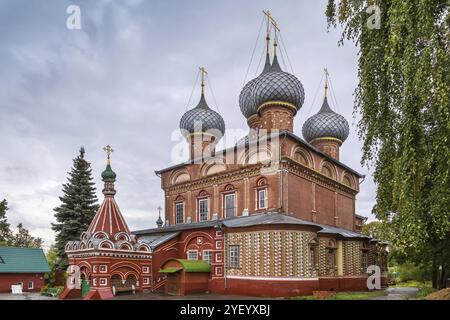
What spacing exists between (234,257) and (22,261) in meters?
12.6

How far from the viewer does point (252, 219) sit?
17906mm

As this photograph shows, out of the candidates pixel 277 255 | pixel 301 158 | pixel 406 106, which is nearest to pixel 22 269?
pixel 277 255

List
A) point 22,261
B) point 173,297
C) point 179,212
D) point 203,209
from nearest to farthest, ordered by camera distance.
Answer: point 173,297
point 22,261
point 203,209
point 179,212

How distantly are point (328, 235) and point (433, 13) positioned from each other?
1267 centimetres

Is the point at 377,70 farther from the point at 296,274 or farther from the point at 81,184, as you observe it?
the point at 81,184

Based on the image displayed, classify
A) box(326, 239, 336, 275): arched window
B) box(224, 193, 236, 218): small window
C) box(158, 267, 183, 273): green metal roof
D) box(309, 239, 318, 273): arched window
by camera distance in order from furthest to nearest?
box(224, 193, 236, 218): small window
box(326, 239, 336, 275): arched window
box(158, 267, 183, 273): green metal roof
box(309, 239, 318, 273): arched window

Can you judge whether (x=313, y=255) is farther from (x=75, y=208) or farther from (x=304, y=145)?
(x=75, y=208)

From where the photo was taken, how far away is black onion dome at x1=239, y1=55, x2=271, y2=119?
23.4 metres

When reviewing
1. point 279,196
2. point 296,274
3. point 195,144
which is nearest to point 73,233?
point 195,144

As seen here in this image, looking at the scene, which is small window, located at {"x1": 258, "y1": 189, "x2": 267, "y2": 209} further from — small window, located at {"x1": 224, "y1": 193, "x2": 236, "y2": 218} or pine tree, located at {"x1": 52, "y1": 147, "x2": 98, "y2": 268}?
pine tree, located at {"x1": 52, "y1": 147, "x2": 98, "y2": 268}

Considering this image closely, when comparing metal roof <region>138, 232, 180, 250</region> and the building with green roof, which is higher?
metal roof <region>138, 232, 180, 250</region>

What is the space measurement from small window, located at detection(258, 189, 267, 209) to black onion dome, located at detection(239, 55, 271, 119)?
237 inches

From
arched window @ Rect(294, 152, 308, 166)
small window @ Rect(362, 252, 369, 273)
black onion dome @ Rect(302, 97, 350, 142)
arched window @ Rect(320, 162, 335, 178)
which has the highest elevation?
black onion dome @ Rect(302, 97, 350, 142)

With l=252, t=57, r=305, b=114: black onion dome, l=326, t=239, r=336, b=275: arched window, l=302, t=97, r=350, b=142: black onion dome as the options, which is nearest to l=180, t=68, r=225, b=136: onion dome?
l=252, t=57, r=305, b=114: black onion dome
